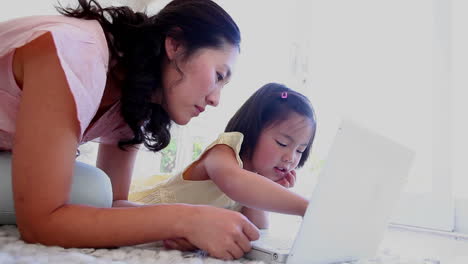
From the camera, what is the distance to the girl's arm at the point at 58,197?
518 mm

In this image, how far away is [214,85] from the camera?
0.80m

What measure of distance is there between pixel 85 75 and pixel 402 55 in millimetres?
1579

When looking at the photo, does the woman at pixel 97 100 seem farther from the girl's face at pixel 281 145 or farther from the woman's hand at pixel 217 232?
the girl's face at pixel 281 145

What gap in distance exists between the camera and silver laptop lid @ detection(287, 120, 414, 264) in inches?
21.2

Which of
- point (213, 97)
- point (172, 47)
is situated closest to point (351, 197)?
point (213, 97)

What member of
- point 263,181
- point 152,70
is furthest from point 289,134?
point 152,70

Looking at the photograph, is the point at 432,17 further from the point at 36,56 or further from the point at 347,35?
the point at 36,56

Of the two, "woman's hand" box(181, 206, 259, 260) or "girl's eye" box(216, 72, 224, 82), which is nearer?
"woman's hand" box(181, 206, 259, 260)

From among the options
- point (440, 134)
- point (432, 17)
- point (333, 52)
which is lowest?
point (440, 134)

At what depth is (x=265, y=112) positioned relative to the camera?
3.81 ft

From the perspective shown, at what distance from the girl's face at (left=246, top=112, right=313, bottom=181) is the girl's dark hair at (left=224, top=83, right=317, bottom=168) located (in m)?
0.02

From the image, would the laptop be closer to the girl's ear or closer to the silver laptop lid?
the silver laptop lid

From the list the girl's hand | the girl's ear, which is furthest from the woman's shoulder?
the girl's hand

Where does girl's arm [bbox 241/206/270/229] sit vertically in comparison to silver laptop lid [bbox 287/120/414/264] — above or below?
below
